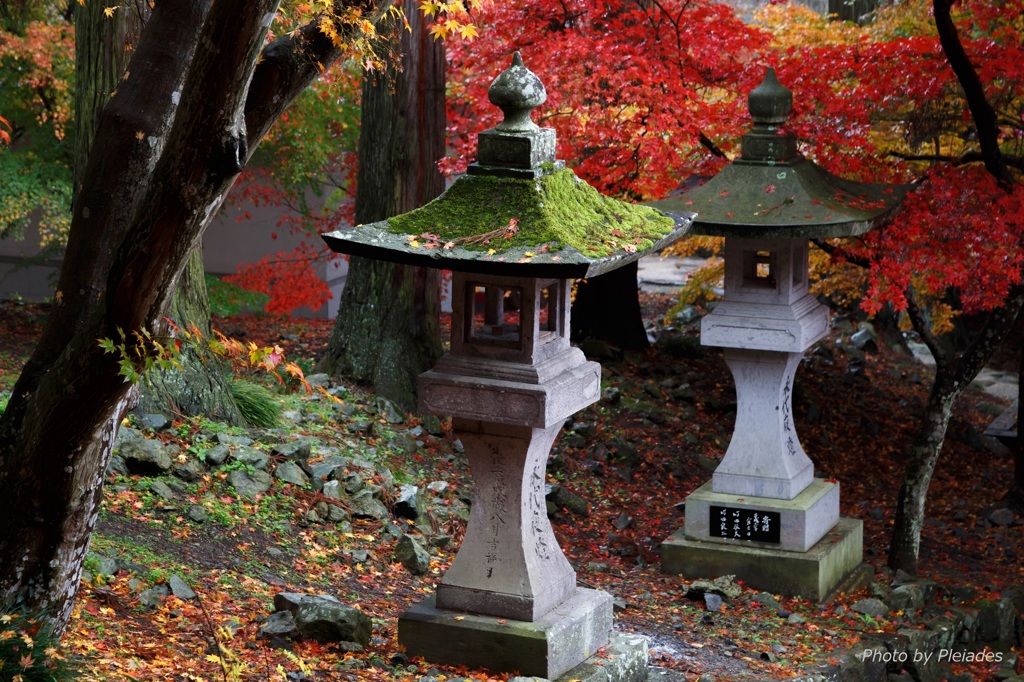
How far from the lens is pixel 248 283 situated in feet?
58.4

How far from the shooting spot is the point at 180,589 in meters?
7.78

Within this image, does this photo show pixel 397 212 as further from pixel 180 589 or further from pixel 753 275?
pixel 180 589

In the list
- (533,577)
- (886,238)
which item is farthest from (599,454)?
Result: (533,577)

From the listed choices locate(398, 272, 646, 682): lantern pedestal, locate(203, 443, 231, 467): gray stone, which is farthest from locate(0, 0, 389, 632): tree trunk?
locate(203, 443, 231, 467): gray stone

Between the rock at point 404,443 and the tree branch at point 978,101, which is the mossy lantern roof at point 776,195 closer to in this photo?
the tree branch at point 978,101

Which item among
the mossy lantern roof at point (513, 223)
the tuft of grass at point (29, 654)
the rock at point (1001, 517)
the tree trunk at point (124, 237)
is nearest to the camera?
the tree trunk at point (124, 237)

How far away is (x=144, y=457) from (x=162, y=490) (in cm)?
39

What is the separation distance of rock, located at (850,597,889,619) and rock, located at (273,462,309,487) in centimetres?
484

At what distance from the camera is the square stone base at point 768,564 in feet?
35.1

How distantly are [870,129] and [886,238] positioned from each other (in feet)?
7.07

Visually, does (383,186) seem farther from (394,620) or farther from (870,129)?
(394,620)

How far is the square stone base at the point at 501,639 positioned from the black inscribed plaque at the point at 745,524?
3714 mm

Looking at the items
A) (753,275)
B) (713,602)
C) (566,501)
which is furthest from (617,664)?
(566,501)

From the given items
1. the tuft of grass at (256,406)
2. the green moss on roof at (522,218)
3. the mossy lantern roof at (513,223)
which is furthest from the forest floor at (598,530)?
the green moss on roof at (522,218)
